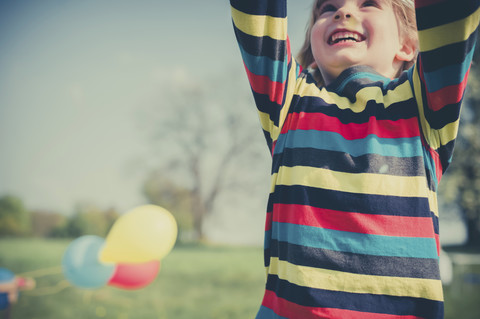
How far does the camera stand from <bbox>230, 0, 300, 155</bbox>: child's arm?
0.80 metres

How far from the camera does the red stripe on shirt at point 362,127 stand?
78 centimetres

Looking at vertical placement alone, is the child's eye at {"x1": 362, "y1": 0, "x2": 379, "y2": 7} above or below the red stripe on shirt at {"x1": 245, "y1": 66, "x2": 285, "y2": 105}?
above

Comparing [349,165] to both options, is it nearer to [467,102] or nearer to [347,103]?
[347,103]

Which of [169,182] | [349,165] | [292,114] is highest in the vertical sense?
[292,114]

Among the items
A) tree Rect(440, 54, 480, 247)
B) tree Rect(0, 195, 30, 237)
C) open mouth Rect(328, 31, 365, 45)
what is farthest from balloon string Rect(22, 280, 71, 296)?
tree Rect(440, 54, 480, 247)


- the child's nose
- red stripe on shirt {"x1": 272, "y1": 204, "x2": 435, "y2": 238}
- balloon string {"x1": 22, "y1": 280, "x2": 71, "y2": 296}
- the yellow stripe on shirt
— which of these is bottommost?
balloon string {"x1": 22, "y1": 280, "x2": 71, "y2": 296}

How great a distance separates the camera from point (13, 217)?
7.27 meters

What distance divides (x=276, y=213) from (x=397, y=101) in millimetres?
365

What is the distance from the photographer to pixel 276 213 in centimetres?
82

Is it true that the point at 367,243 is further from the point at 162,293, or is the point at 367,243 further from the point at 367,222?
the point at 162,293

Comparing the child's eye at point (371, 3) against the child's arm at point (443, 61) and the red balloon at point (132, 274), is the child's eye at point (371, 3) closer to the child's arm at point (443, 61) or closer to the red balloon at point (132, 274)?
the child's arm at point (443, 61)

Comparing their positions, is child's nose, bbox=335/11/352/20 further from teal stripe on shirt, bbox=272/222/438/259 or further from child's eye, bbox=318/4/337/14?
teal stripe on shirt, bbox=272/222/438/259

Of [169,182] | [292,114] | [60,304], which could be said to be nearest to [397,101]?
[292,114]

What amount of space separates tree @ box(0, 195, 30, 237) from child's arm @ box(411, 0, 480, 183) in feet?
26.0
